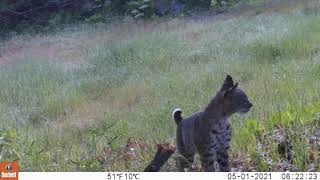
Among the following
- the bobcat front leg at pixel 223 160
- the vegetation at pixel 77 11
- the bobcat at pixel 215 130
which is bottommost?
the bobcat front leg at pixel 223 160

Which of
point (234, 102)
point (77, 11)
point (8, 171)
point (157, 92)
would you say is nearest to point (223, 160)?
point (234, 102)

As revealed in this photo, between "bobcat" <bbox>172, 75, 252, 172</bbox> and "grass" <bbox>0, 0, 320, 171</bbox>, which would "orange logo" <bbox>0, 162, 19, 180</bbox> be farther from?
"bobcat" <bbox>172, 75, 252, 172</bbox>

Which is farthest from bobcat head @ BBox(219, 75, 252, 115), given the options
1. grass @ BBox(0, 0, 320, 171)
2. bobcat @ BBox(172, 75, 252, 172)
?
grass @ BBox(0, 0, 320, 171)

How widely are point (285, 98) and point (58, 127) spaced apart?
12.4ft

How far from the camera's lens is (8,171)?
443cm

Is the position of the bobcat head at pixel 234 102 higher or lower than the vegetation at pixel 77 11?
lower

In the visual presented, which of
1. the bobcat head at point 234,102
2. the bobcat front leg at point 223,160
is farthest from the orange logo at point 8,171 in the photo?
the bobcat head at point 234,102

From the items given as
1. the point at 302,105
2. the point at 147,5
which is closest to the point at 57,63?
the point at 147,5

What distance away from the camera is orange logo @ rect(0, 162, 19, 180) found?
440 centimetres

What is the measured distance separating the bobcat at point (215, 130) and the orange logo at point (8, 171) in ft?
4.20

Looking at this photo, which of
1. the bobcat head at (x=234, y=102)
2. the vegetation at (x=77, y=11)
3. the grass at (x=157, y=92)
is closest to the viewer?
the bobcat head at (x=234, y=102)

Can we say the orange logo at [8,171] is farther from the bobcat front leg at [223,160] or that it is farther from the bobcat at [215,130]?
the bobcat front leg at [223,160]

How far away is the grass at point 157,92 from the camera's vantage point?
5016 mm

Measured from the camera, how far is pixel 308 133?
4.73 meters
